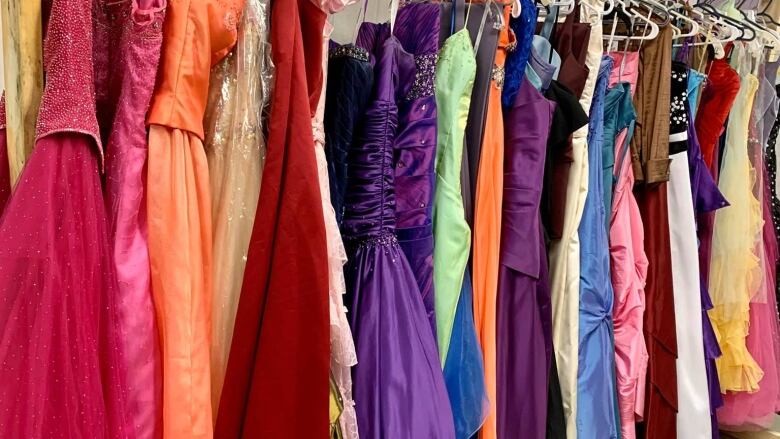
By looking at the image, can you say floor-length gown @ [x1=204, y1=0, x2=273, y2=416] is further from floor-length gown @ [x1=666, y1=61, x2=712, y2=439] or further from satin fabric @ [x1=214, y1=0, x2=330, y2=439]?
floor-length gown @ [x1=666, y1=61, x2=712, y2=439]

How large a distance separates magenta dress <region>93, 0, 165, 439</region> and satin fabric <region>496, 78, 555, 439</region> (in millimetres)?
529

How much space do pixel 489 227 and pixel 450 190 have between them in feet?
0.34

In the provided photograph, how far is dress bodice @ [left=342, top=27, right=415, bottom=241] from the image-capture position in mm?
→ 776

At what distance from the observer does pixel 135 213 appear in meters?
0.58

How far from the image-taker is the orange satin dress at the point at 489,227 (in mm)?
887

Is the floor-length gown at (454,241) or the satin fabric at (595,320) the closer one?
the floor-length gown at (454,241)

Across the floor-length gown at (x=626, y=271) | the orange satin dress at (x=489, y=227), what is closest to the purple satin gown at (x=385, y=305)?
the orange satin dress at (x=489, y=227)

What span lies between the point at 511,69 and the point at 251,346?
592mm

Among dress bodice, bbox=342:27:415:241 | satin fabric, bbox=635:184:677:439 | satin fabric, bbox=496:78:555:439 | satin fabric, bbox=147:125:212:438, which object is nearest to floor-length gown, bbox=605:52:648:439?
satin fabric, bbox=635:184:677:439

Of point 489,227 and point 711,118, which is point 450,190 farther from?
point 711,118

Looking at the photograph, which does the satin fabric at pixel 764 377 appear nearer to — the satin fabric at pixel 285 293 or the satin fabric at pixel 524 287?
the satin fabric at pixel 524 287

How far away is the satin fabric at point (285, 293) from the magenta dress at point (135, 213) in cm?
8
